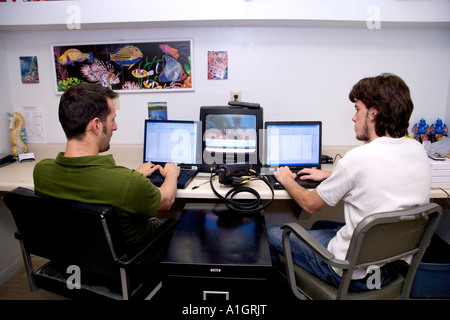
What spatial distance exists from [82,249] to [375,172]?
1.09 meters

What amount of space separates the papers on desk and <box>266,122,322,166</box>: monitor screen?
595mm

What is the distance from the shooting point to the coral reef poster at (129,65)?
1942 millimetres

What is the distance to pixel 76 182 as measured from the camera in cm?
105

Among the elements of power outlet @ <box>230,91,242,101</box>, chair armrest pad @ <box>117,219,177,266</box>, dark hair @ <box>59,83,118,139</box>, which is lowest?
chair armrest pad @ <box>117,219,177,266</box>

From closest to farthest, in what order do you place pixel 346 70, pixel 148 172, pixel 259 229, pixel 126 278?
1. pixel 126 278
2. pixel 259 229
3. pixel 148 172
4. pixel 346 70

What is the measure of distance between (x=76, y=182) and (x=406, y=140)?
1.26 meters

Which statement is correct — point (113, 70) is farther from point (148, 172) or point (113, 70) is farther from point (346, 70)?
point (346, 70)

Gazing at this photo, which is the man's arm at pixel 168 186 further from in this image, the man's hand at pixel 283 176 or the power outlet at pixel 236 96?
the power outlet at pixel 236 96

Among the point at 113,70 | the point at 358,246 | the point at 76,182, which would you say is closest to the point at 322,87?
the point at 358,246

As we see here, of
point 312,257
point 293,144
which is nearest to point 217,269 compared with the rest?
point 312,257

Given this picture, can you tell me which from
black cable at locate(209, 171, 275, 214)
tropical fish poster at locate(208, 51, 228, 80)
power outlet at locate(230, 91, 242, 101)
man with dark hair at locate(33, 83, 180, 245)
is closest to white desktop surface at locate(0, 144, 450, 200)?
black cable at locate(209, 171, 275, 214)

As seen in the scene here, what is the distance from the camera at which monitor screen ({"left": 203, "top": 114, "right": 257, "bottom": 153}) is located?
1.80 m

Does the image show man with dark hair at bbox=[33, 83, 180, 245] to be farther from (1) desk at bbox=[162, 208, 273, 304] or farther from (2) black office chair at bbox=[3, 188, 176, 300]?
(1) desk at bbox=[162, 208, 273, 304]

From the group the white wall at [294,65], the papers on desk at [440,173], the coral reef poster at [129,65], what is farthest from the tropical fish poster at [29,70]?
the papers on desk at [440,173]
